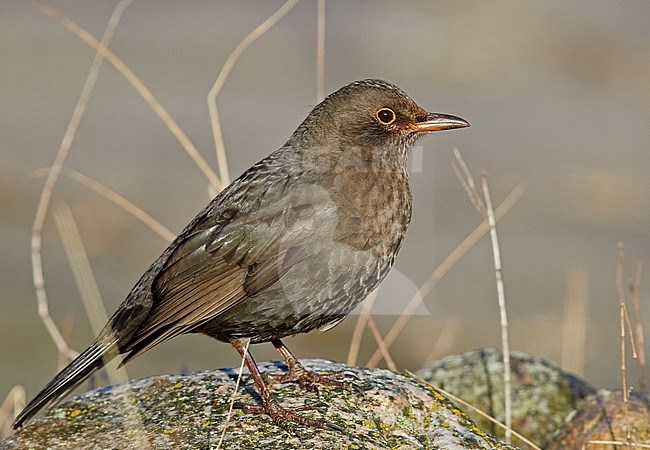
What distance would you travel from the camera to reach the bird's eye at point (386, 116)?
214 inches

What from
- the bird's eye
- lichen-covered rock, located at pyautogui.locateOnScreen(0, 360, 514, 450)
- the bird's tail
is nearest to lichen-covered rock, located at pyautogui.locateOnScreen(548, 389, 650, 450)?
lichen-covered rock, located at pyautogui.locateOnScreen(0, 360, 514, 450)

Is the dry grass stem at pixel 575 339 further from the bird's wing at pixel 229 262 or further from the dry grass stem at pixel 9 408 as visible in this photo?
the dry grass stem at pixel 9 408

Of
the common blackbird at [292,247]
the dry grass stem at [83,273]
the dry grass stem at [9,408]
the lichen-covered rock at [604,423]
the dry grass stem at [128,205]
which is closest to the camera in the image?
the common blackbird at [292,247]

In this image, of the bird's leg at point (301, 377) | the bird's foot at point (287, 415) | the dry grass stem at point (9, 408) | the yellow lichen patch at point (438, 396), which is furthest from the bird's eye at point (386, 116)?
the dry grass stem at point (9, 408)

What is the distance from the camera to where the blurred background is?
10664mm

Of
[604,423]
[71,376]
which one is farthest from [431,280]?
[71,376]

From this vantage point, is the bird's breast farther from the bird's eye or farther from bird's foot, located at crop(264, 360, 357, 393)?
bird's foot, located at crop(264, 360, 357, 393)

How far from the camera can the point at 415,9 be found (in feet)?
66.0

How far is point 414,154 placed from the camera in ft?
18.8

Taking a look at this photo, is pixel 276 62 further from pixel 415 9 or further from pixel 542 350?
pixel 542 350

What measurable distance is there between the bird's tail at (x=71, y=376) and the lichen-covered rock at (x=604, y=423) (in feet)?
8.37

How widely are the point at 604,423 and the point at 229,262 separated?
2341 mm

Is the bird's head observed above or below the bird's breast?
above

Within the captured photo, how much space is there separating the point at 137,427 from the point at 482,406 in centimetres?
267
